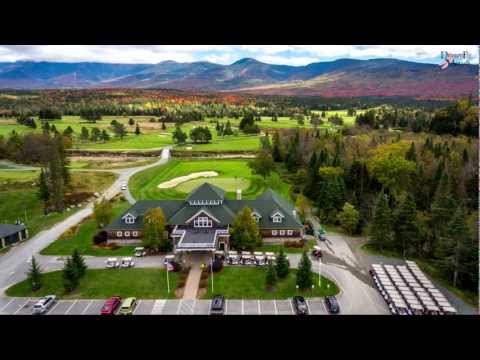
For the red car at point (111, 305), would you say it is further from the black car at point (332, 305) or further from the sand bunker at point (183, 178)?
the sand bunker at point (183, 178)

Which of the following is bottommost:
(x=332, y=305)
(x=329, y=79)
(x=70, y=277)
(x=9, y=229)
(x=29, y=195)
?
(x=332, y=305)

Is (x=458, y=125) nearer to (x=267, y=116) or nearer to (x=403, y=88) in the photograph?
(x=403, y=88)

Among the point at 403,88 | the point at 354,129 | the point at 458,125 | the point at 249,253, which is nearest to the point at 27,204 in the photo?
the point at 249,253

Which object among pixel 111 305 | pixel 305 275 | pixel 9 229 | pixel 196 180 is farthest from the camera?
pixel 196 180

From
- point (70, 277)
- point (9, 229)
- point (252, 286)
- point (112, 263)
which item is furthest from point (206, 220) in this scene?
point (9, 229)

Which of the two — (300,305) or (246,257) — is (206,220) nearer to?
(246,257)

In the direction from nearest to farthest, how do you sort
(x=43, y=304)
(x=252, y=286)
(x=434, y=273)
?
1. (x=43, y=304)
2. (x=252, y=286)
3. (x=434, y=273)

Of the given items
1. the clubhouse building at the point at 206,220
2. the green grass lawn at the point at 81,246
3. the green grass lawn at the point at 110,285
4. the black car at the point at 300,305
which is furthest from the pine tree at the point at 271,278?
the green grass lawn at the point at 81,246
